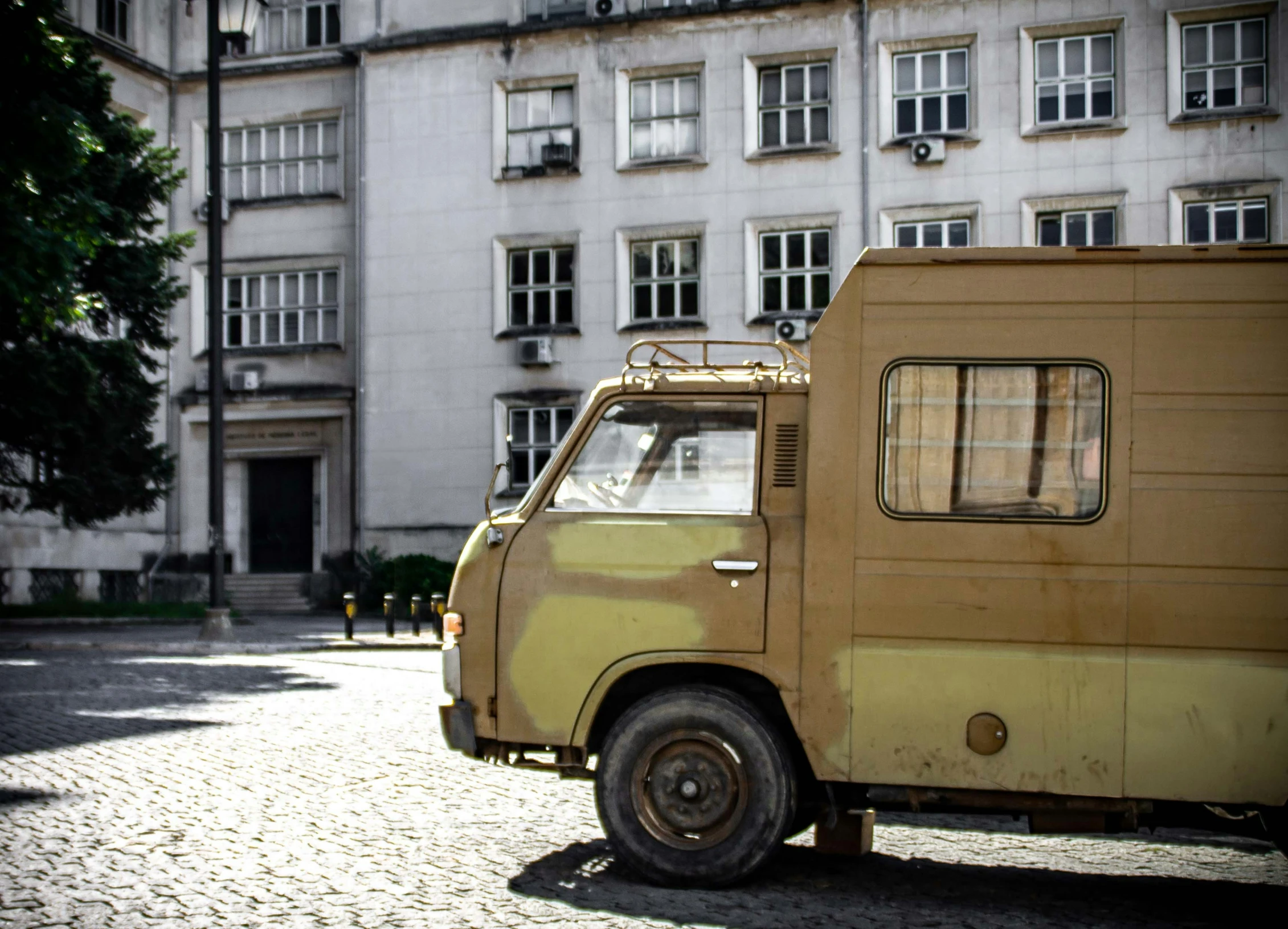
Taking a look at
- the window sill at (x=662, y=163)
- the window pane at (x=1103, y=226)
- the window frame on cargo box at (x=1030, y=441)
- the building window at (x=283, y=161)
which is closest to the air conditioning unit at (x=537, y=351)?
the window sill at (x=662, y=163)

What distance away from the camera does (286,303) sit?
1254 inches

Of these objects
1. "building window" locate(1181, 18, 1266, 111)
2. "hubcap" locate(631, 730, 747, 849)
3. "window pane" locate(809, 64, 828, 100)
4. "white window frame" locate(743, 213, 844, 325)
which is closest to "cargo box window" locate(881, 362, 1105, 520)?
"hubcap" locate(631, 730, 747, 849)

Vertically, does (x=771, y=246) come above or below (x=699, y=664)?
above

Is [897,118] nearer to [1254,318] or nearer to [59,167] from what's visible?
[59,167]

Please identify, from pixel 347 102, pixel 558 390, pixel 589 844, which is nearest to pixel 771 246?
pixel 558 390

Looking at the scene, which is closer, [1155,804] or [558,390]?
[1155,804]

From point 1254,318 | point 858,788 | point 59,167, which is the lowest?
point 858,788

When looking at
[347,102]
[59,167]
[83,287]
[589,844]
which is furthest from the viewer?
[347,102]

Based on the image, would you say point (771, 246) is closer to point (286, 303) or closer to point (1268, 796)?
point (286, 303)

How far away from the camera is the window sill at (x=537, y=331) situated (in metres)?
29.2

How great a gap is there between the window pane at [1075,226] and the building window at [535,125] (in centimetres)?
1013

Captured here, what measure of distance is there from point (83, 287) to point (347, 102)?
996cm

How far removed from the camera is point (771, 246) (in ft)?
92.8

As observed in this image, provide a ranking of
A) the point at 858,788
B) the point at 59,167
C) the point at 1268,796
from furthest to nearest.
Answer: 1. the point at 59,167
2. the point at 858,788
3. the point at 1268,796
